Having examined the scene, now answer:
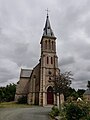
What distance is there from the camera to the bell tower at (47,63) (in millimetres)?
47125

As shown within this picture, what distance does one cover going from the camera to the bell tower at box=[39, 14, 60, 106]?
47125mm

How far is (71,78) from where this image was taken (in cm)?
3039

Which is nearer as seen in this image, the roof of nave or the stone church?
the stone church

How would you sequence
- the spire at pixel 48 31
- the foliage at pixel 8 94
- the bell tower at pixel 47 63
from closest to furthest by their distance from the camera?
the bell tower at pixel 47 63 → the spire at pixel 48 31 → the foliage at pixel 8 94

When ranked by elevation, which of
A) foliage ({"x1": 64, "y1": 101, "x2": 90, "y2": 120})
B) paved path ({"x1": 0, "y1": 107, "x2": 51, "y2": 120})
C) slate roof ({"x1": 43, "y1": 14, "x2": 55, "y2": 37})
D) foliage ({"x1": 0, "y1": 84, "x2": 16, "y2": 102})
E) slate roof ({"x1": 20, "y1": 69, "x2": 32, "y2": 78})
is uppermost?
slate roof ({"x1": 43, "y1": 14, "x2": 55, "y2": 37})

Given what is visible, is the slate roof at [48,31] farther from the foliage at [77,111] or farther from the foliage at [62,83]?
the foliage at [77,111]

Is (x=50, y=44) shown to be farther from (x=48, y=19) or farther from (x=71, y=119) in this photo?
(x=71, y=119)

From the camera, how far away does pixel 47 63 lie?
50.9 metres

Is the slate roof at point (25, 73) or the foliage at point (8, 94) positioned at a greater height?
the slate roof at point (25, 73)

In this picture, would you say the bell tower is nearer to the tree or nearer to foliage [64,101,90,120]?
the tree

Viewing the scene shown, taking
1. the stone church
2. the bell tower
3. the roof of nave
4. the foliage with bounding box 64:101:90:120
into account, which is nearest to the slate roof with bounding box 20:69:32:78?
the roof of nave

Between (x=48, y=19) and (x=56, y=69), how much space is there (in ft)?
59.8

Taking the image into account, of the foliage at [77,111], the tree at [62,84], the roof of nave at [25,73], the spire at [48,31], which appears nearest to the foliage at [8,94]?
the roof of nave at [25,73]

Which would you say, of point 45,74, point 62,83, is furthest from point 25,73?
point 62,83
